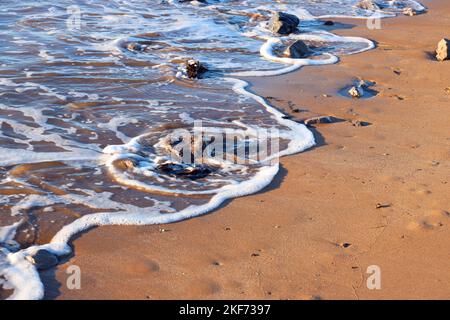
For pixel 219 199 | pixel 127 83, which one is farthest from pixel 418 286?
pixel 127 83

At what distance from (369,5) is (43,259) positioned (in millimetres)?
11136

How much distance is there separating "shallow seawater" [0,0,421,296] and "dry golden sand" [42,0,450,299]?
0.83 feet

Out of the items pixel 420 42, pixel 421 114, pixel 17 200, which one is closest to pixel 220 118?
pixel 421 114

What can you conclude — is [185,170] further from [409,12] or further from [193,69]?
[409,12]

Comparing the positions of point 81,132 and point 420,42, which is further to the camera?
point 420,42

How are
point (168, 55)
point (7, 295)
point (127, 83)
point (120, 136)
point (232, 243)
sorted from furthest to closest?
point (168, 55) → point (127, 83) → point (120, 136) → point (232, 243) → point (7, 295)

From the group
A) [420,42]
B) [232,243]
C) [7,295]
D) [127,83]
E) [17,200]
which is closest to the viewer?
[7,295]

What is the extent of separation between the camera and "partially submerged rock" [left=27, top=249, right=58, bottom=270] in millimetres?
3576

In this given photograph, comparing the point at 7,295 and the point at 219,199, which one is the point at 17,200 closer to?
the point at 7,295

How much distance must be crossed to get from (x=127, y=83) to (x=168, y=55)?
167 cm

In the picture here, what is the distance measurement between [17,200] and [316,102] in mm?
3610

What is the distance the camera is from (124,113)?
627 centimetres

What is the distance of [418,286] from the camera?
3.41m

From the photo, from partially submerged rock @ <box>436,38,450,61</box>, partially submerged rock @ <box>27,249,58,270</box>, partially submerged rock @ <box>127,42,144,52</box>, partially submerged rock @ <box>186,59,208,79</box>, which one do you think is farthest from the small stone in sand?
partially submerged rock @ <box>27,249,58,270</box>
